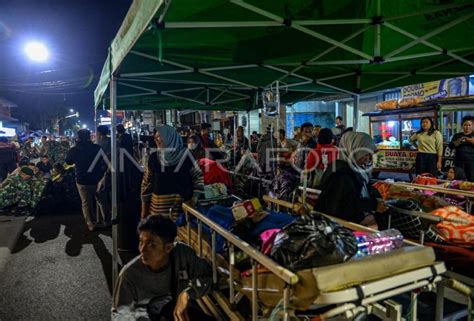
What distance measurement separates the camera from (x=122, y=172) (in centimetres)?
517

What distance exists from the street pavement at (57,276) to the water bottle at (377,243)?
115 inches

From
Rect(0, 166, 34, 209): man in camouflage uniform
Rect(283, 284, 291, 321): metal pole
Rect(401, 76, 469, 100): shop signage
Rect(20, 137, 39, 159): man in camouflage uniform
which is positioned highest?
Rect(401, 76, 469, 100): shop signage

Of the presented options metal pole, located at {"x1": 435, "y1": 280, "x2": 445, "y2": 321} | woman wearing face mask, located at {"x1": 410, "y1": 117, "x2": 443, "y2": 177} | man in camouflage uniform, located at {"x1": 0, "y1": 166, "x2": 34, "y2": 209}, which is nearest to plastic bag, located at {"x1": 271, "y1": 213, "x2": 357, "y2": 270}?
metal pole, located at {"x1": 435, "y1": 280, "x2": 445, "y2": 321}

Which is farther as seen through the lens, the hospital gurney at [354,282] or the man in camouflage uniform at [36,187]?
the man in camouflage uniform at [36,187]

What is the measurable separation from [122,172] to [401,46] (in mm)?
4225

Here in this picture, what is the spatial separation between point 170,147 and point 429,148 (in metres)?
6.47

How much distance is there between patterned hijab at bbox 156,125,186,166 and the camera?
408cm

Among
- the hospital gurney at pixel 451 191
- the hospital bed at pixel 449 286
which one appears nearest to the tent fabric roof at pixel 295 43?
the hospital gurney at pixel 451 191

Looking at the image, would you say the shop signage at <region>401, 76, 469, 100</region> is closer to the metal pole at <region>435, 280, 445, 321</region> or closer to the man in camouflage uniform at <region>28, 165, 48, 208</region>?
the metal pole at <region>435, 280, 445, 321</region>

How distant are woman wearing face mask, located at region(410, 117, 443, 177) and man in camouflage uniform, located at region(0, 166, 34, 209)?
9.39 m

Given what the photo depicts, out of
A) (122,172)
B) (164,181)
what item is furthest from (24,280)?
(164,181)

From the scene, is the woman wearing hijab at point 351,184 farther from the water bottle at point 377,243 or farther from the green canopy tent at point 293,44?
the green canopy tent at point 293,44

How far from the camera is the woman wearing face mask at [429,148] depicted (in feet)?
25.7

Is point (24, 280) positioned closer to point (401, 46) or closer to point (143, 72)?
point (143, 72)
